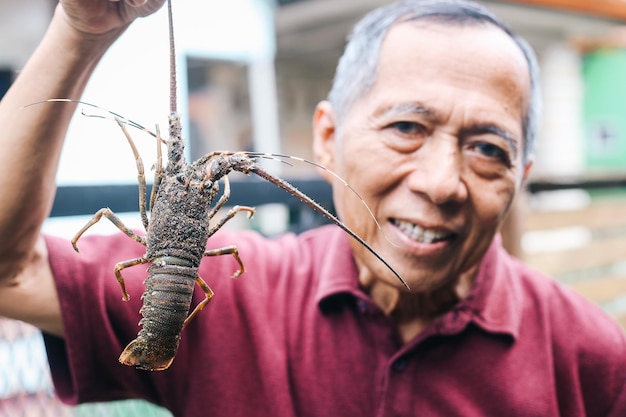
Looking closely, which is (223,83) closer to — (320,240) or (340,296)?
(320,240)

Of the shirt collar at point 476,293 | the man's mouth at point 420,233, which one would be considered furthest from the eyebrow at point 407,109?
the shirt collar at point 476,293

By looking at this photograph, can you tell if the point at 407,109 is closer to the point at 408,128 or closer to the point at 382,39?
the point at 408,128

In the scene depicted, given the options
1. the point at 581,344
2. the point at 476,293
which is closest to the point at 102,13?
the point at 476,293

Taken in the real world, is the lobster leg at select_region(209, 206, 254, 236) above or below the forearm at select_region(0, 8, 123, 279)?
below

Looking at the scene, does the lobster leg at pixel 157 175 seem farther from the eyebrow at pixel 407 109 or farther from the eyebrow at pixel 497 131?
the eyebrow at pixel 497 131

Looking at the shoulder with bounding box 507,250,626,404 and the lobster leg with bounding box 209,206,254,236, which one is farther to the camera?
the shoulder with bounding box 507,250,626,404

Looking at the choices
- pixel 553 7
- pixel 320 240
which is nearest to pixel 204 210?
pixel 320 240

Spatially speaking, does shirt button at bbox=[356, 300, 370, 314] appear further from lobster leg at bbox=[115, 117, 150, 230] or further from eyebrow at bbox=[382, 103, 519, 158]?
lobster leg at bbox=[115, 117, 150, 230]

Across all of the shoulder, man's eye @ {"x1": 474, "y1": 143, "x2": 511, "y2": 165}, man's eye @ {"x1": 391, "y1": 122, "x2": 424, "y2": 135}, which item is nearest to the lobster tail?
man's eye @ {"x1": 391, "y1": 122, "x2": 424, "y2": 135}
